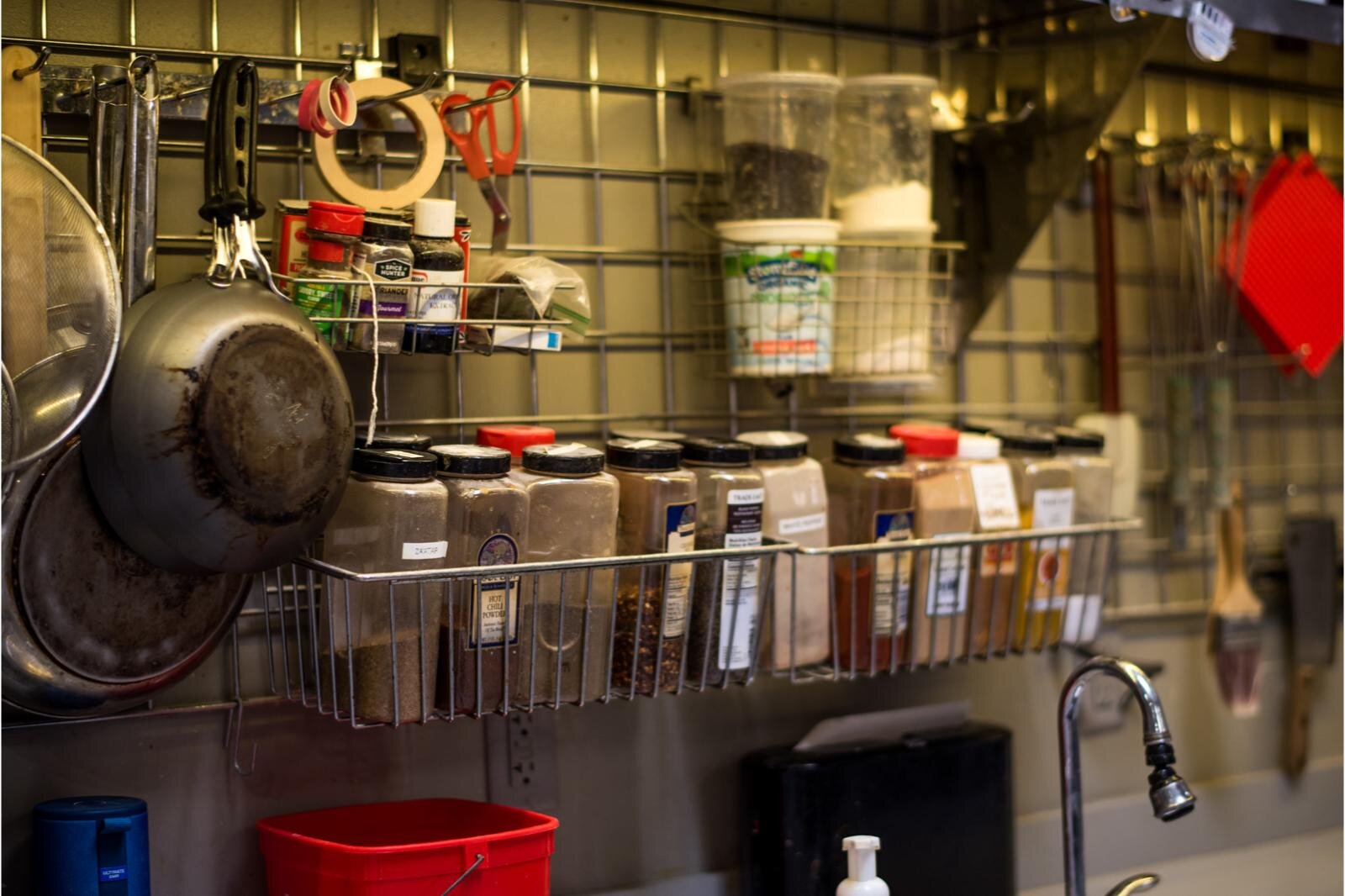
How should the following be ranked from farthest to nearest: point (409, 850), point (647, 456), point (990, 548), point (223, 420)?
point (990, 548), point (647, 456), point (409, 850), point (223, 420)

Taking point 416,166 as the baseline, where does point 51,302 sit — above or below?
below

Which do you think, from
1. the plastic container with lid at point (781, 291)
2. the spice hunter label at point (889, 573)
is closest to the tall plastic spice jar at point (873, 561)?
the spice hunter label at point (889, 573)

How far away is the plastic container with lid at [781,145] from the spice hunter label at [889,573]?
310 mm

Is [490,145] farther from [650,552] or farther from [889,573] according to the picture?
[889,573]

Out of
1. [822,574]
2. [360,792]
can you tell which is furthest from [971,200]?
[360,792]

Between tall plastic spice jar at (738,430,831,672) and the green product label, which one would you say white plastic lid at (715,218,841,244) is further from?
the green product label

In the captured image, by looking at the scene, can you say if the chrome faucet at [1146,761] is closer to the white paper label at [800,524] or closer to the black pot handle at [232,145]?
the white paper label at [800,524]

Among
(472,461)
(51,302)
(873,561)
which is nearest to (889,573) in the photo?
(873,561)

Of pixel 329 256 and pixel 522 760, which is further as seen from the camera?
Result: pixel 522 760

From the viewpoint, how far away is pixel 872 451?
1.42 meters

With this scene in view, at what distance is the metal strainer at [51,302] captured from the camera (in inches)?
41.3

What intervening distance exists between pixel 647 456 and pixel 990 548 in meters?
0.41

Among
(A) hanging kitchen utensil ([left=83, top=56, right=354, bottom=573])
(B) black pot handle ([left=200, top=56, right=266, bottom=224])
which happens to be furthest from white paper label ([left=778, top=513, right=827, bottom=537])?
(B) black pot handle ([left=200, top=56, right=266, bottom=224])

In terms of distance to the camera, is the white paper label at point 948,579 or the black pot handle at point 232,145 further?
the white paper label at point 948,579
